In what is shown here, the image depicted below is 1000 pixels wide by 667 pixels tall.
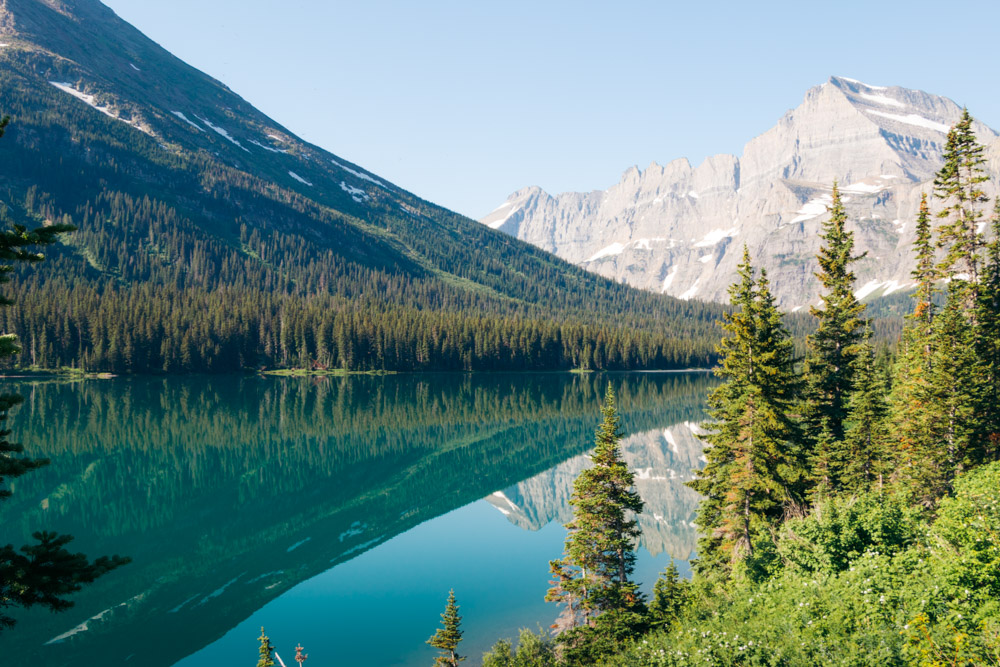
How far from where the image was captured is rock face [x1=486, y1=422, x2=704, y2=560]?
42541 mm

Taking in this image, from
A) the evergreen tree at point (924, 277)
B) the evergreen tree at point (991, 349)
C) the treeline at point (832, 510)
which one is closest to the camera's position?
the treeline at point (832, 510)

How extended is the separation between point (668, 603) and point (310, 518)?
29007mm

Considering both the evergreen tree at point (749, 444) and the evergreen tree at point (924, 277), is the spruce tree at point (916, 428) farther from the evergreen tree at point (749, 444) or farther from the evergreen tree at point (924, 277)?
the evergreen tree at point (749, 444)

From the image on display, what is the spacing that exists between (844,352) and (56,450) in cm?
6853

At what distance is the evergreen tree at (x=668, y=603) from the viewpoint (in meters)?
20.7

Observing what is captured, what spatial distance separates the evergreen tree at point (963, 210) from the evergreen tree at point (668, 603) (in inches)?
948

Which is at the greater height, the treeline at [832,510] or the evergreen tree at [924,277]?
the evergreen tree at [924,277]

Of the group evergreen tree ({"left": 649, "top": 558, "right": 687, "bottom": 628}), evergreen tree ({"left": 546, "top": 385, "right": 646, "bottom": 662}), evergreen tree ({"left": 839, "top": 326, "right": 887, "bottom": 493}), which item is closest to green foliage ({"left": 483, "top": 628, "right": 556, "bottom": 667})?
evergreen tree ({"left": 546, "top": 385, "right": 646, "bottom": 662})

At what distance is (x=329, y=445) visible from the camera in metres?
68.2

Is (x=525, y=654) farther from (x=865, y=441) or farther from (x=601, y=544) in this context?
(x=865, y=441)

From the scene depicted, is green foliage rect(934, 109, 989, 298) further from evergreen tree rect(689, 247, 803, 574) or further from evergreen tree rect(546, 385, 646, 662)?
evergreen tree rect(546, 385, 646, 662)

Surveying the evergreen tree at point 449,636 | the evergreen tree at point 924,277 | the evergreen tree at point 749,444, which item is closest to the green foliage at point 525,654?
the evergreen tree at point 449,636

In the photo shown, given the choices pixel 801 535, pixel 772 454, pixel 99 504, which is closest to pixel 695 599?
pixel 801 535

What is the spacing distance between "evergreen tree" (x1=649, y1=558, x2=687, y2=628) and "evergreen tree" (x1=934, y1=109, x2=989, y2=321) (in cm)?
2408
